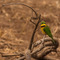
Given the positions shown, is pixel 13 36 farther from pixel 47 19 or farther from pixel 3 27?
pixel 47 19

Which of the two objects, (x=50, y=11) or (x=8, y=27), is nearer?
(x=8, y=27)

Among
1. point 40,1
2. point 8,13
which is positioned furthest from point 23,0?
point 8,13

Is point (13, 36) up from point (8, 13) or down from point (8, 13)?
down

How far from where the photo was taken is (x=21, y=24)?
396 centimetres

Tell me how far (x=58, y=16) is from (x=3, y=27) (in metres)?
1.67

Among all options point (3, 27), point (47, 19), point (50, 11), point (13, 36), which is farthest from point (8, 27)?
point (50, 11)

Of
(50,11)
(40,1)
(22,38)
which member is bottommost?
(22,38)

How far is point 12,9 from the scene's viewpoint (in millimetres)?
4535

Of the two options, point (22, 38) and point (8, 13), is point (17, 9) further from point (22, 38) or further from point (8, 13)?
point (22, 38)

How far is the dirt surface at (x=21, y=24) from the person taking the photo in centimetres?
321

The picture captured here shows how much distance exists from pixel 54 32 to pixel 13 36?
1.05m

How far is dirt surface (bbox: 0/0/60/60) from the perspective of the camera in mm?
3214

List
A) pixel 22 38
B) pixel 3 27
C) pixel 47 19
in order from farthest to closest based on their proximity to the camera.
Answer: pixel 47 19 → pixel 3 27 → pixel 22 38

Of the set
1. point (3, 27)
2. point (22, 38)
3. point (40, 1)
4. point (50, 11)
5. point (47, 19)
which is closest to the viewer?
point (22, 38)
